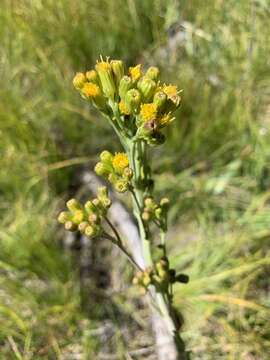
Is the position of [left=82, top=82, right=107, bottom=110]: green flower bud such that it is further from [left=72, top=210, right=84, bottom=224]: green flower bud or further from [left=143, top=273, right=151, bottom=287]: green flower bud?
[left=143, top=273, right=151, bottom=287]: green flower bud

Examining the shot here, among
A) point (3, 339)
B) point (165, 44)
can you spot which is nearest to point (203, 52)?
point (165, 44)

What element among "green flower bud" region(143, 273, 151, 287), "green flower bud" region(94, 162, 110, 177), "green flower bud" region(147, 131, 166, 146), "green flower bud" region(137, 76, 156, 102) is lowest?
"green flower bud" region(143, 273, 151, 287)

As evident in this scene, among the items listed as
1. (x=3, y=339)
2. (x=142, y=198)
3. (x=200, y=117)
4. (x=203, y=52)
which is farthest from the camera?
(x=203, y=52)

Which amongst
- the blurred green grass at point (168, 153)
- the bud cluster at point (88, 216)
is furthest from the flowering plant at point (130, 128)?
the blurred green grass at point (168, 153)

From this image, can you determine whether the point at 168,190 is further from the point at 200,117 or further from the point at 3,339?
the point at 3,339

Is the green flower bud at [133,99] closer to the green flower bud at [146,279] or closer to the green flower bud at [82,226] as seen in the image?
the green flower bud at [82,226]

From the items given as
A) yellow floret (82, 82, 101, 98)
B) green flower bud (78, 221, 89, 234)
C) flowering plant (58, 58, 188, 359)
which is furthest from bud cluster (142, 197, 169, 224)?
yellow floret (82, 82, 101, 98)
